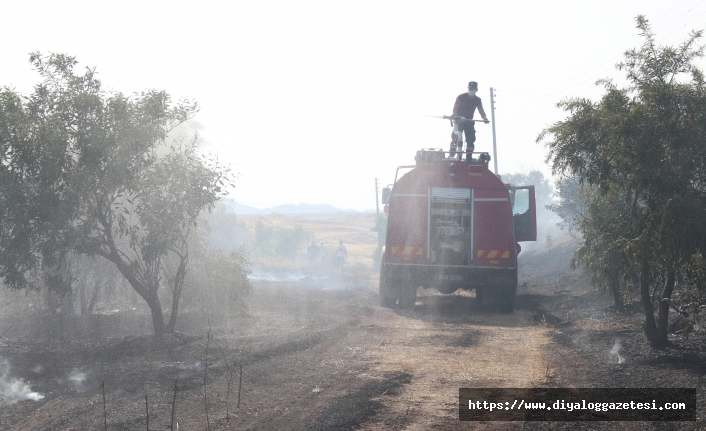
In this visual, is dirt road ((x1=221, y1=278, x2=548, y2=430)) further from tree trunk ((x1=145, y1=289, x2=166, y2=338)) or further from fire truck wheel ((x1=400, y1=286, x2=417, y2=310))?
tree trunk ((x1=145, y1=289, x2=166, y2=338))

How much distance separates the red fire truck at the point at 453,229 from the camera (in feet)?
46.6

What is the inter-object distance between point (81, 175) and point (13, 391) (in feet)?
11.6

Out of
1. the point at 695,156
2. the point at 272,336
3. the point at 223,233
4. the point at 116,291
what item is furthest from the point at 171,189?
the point at 223,233

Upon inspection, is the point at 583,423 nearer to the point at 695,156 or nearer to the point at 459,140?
the point at 695,156

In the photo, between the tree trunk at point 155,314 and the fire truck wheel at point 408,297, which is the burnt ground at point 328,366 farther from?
the fire truck wheel at point 408,297

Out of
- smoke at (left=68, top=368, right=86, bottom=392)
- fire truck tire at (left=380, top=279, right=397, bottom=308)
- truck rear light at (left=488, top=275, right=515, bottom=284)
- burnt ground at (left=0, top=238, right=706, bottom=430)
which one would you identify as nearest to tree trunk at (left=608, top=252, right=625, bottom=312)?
burnt ground at (left=0, top=238, right=706, bottom=430)

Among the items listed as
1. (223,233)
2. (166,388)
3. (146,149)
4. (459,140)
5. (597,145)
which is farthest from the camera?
(223,233)

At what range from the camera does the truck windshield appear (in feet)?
50.4

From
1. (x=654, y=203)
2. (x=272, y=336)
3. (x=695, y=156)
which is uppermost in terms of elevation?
(x=695, y=156)

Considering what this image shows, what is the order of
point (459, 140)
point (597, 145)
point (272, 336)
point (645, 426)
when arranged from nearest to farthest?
point (645, 426) → point (597, 145) → point (272, 336) → point (459, 140)

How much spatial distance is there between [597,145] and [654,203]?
4.08 ft

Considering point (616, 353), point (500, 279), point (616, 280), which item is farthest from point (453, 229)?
point (616, 353)

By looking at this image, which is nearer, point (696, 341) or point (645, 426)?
point (645, 426)

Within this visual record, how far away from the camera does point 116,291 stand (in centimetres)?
1590
